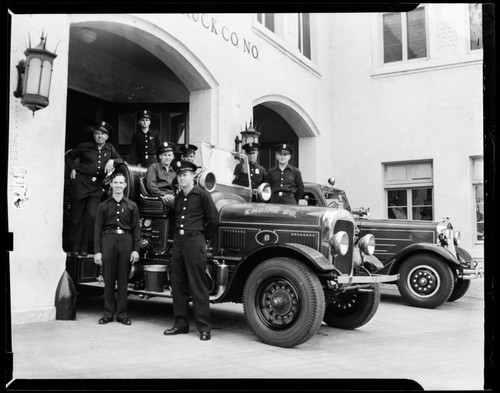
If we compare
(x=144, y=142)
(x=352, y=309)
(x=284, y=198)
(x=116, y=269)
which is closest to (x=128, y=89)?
(x=144, y=142)

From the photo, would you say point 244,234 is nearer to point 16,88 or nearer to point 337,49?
point 16,88

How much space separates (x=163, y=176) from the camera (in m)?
6.29

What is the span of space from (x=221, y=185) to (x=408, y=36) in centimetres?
720

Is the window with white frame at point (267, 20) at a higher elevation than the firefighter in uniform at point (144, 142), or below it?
higher

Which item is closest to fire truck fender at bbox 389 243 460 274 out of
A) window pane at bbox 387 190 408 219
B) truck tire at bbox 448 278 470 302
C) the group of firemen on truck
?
truck tire at bbox 448 278 470 302

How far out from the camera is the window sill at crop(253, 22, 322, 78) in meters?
9.97

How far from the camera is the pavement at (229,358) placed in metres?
3.62

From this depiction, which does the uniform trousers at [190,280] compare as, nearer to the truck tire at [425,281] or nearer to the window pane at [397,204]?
the truck tire at [425,281]

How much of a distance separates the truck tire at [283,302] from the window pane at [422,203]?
7165 millimetres

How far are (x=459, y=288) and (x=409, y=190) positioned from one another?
3.65 meters

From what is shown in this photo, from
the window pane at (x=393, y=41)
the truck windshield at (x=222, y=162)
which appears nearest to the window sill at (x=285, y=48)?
the window pane at (x=393, y=41)

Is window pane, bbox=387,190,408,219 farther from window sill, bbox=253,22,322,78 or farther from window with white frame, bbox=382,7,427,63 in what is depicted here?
window sill, bbox=253,22,322,78
